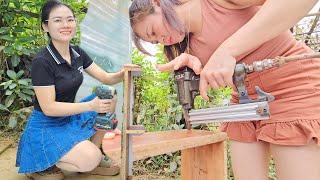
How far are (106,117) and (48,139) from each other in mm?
354

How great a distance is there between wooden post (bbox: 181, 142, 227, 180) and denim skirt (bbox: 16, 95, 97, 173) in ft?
1.64

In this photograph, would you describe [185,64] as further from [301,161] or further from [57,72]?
[57,72]

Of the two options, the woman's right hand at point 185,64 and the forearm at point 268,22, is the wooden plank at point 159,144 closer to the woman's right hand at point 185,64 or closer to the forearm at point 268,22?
the woman's right hand at point 185,64

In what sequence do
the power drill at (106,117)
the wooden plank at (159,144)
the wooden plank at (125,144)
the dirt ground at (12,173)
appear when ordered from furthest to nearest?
the dirt ground at (12,173) < the power drill at (106,117) < the wooden plank at (159,144) < the wooden plank at (125,144)

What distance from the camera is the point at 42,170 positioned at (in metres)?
1.89

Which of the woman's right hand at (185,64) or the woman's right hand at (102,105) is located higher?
the woman's right hand at (185,64)

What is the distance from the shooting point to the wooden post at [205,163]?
1782mm

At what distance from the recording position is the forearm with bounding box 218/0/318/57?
786mm

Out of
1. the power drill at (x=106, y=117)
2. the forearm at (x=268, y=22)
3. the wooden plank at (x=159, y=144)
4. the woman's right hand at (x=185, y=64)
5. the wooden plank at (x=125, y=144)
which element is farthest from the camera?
the power drill at (x=106, y=117)

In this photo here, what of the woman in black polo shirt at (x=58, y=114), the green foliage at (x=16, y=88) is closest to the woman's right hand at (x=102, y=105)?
the woman in black polo shirt at (x=58, y=114)

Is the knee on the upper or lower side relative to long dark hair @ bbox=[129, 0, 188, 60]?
lower

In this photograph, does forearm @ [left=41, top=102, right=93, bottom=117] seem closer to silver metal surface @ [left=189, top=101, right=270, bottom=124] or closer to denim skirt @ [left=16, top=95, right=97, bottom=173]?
denim skirt @ [left=16, top=95, right=97, bottom=173]

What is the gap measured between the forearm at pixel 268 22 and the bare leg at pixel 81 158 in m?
1.19

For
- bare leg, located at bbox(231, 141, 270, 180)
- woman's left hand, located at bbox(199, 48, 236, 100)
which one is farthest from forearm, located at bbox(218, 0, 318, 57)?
bare leg, located at bbox(231, 141, 270, 180)
